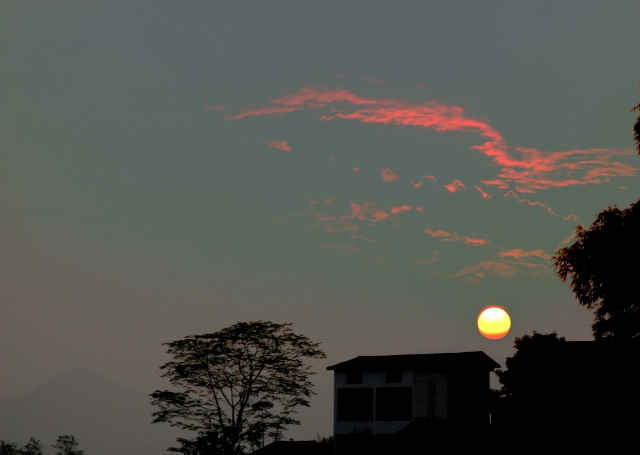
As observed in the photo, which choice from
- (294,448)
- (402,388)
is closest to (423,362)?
(402,388)

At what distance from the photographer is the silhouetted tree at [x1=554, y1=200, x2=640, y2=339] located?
45844 mm

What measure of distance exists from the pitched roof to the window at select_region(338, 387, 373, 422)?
193 cm

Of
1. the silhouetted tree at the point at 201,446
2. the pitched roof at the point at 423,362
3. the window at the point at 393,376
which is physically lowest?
the silhouetted tree at the point at 201,446

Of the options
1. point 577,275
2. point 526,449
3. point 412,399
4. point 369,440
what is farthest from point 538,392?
point 412,399

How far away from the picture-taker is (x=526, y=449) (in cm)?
4984

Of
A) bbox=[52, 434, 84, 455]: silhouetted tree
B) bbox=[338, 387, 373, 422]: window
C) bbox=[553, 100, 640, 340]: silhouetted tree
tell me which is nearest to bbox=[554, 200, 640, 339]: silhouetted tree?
bbox=[553, 100, 640, 340]: silhouetted tree

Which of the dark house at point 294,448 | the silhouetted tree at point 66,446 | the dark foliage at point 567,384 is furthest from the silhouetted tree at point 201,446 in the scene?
the silhouetted tree at point 66,446

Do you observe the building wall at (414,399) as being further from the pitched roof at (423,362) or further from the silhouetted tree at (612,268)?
the silhouetted tree at (612,268)

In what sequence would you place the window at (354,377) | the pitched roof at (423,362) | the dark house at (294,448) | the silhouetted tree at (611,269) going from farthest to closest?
the window at (354,377)
the dark house at (294,448)
the pitched roof at (423,362)
the silhouetted tree at (611,269)

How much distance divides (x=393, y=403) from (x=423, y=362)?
4237mm

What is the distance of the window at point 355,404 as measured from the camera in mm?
78875

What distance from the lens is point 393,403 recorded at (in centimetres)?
7819

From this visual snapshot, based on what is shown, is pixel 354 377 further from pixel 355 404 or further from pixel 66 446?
pixel 66 446

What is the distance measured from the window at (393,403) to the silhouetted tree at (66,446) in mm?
74657
